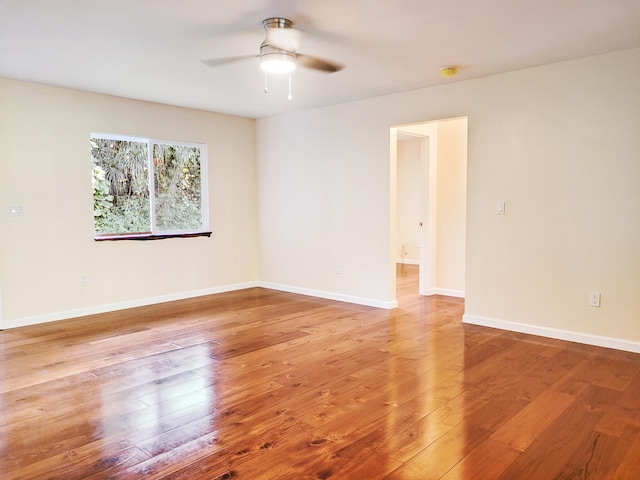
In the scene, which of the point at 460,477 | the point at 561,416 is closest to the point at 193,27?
the point at 460,477

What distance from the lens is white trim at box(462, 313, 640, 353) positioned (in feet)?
11.9

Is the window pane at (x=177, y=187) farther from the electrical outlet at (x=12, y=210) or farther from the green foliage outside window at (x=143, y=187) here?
the electrical outlet at (x=12, y=210)

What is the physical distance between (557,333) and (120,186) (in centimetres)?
481

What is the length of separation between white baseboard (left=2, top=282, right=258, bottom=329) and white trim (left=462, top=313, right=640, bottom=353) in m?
3.25

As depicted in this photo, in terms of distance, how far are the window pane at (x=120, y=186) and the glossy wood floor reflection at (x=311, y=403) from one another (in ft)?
4.30

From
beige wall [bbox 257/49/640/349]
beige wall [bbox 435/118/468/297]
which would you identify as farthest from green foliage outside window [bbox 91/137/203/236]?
beige wall [bbox 435/118/468/297]

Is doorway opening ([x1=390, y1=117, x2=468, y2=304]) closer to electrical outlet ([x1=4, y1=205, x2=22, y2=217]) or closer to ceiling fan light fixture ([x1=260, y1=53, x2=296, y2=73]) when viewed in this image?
ceiling fan light fixture ([x1=260, y1=53, x2=296, y2=73])

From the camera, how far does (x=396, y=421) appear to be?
2.47 meters

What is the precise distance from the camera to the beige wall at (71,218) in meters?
4.41

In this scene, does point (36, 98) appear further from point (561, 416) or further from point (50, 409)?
point (561, 416)

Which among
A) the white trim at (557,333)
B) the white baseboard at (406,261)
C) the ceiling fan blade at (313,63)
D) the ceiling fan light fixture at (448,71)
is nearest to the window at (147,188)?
the ceiling fan blade at (313,63)

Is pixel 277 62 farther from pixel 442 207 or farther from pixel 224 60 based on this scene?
pixel 442 207

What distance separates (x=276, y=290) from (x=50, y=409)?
3.83m

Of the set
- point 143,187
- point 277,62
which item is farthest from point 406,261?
point 277,62
